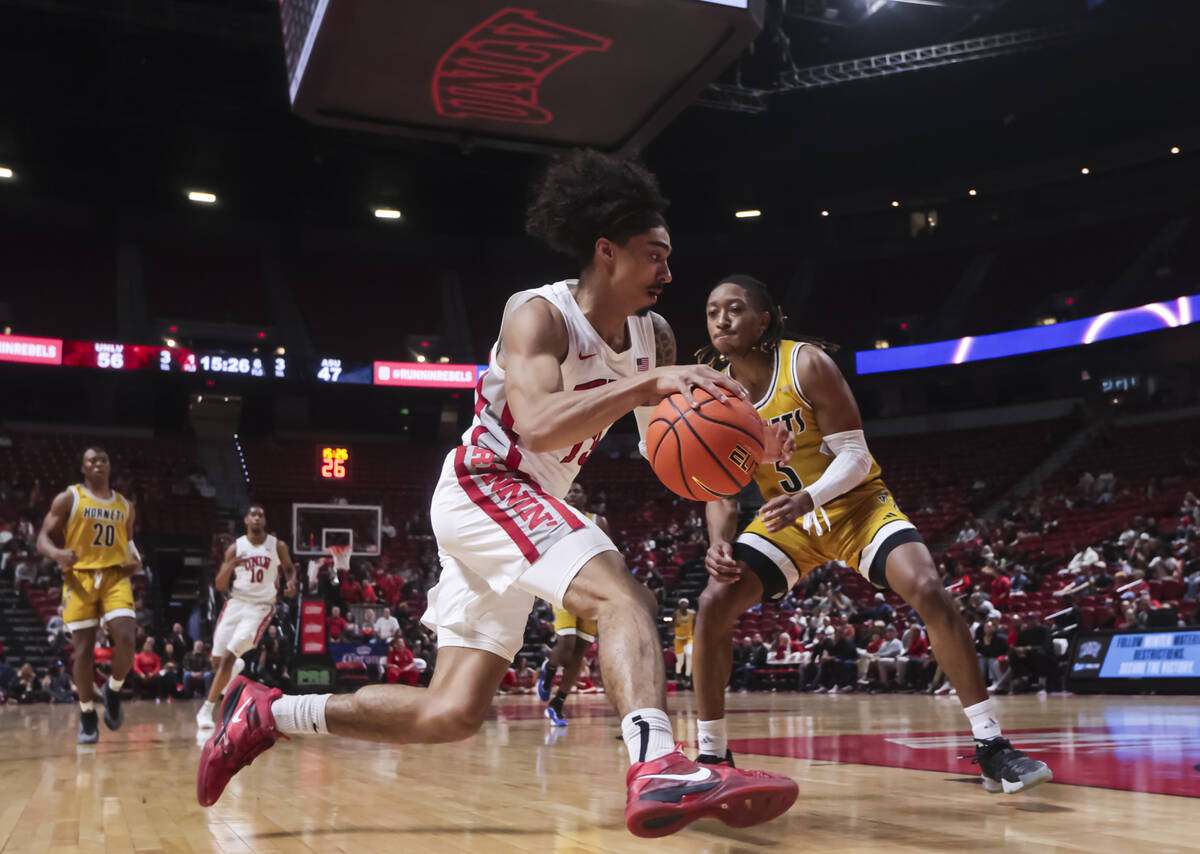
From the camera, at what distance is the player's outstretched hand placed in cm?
249

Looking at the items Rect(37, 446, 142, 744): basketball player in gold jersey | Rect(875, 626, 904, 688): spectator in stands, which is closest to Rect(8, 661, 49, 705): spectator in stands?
Rect(37, 446, 142, 744): basketball player in gold jersey

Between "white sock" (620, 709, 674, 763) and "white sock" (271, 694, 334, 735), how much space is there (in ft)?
3.86

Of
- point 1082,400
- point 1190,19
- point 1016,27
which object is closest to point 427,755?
point 1016,27

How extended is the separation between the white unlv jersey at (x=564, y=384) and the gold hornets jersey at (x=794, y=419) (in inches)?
46.5

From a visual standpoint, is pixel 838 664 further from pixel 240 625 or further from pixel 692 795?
pixel 692 795

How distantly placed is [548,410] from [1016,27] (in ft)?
64.8

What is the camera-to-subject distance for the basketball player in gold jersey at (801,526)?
3.72 meters

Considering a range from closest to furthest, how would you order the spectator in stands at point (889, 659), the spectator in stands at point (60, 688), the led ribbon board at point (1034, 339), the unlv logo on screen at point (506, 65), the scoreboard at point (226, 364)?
the unlv logo on screen at point (506, 65)
the spectator in stands at point (60, 688)
the spectator in stands at point (889, 659)
the led ribbon board at point (1034, 339)
the scoreboard at point (226, 364)

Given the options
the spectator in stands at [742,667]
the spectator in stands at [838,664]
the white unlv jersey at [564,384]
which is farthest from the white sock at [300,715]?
the spectator in stands at [742,667]

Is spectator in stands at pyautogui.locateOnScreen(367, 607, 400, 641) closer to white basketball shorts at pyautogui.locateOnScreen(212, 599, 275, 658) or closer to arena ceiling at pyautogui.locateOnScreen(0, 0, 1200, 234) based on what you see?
white basketball shorts at pyautogui.locateOnScreen(212, 599, 275, 658)

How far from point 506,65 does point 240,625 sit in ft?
16.5

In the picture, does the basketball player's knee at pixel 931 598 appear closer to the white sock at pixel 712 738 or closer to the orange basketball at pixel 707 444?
the white sock at pixel 712 738

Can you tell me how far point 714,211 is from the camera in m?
27.3

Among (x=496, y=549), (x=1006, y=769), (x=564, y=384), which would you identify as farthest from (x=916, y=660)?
(x=496, y=549)
